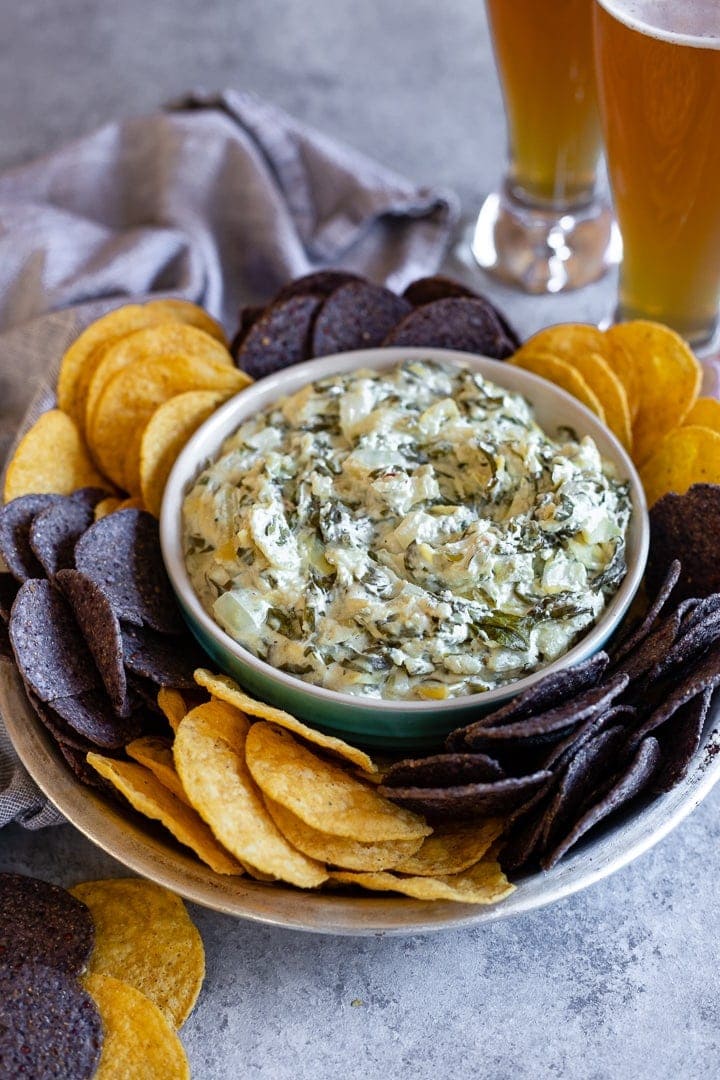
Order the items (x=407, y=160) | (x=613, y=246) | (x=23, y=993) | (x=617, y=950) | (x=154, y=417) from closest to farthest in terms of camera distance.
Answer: (x=23, y=993)
(x=617, y=950)
(x=154, y=417)
(x=613, y=246)
(x=407, y=160)

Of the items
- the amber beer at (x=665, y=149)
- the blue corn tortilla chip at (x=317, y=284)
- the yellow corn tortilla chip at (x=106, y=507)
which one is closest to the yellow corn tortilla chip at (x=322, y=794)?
the yellow corn tortilla chip at (x=106, y=507)

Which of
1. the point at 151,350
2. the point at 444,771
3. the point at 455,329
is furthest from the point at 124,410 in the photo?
the point at 444,771

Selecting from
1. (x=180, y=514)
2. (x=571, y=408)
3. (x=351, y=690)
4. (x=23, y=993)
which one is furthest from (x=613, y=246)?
(x=23, y=993)

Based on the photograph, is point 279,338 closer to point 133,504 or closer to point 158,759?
point 133,504

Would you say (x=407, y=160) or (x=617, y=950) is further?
(x=407, y=160)

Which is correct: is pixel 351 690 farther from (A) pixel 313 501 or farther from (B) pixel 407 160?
(B) pixel 407 160
